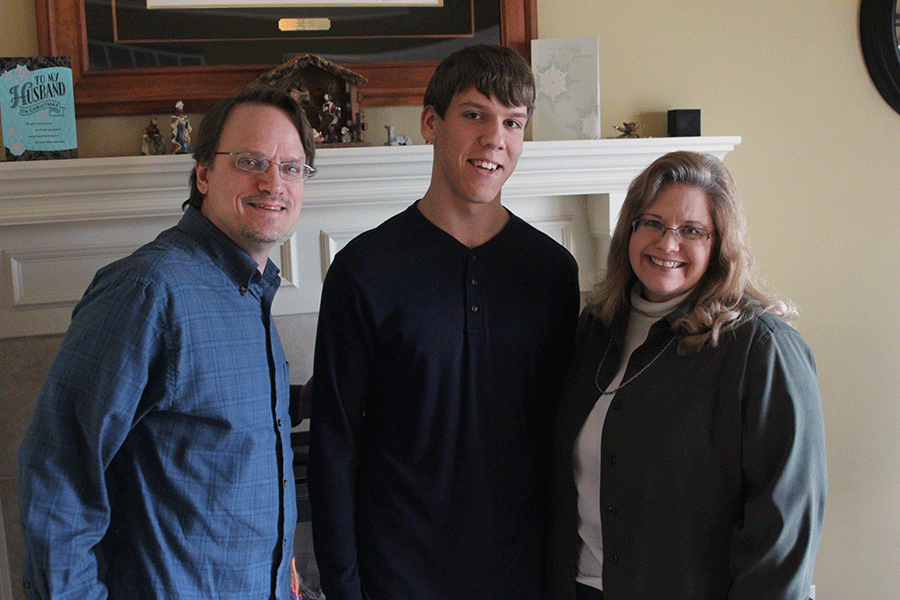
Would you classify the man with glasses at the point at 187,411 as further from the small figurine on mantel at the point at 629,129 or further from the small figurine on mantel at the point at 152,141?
the small figurine on mantel at the point at 629,129

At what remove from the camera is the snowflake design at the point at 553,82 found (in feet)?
6.41

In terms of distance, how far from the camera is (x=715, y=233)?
4.25 feet

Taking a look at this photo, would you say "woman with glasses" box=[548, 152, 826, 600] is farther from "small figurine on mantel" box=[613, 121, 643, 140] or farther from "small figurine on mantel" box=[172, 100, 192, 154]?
"small figurine on mantel" box=[172, 100, 192, 154]

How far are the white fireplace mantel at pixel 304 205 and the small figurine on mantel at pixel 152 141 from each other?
11cm

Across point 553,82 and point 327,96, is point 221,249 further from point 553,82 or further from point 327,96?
point 553,82

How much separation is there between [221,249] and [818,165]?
6.21ft

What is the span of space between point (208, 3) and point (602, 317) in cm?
128

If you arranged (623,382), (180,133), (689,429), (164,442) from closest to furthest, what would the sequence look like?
(164,442), (689,429), (623,382), (180,133)

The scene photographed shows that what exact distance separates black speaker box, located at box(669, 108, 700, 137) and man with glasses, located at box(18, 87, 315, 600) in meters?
1.17

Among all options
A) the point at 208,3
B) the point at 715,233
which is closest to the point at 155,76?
the point at 208,3

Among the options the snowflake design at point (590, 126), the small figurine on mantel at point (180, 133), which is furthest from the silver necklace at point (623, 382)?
the small figurine on mantel at point (180, 133)

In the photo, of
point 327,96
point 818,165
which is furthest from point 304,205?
point 818,165

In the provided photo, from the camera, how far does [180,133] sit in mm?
1781

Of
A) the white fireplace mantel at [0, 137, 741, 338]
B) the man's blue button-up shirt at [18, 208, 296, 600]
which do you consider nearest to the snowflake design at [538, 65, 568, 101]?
the white fireplace mantel at [0, 137, 741, 338]
